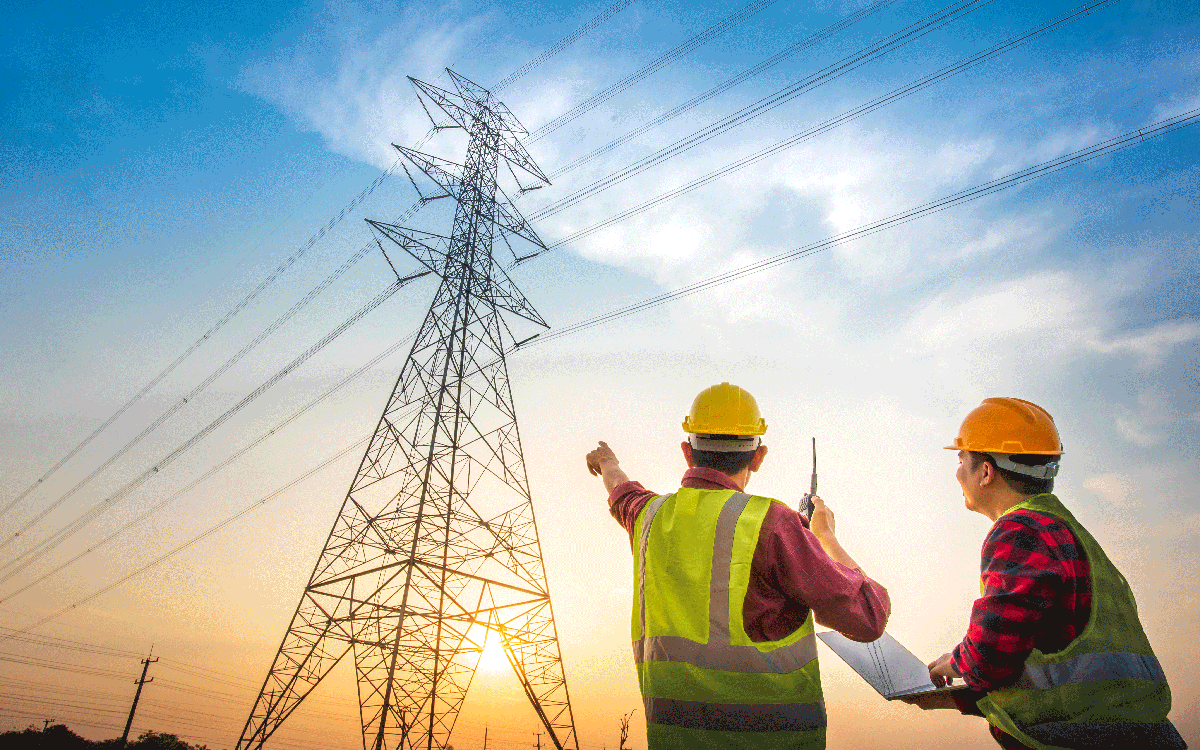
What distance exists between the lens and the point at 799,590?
1.74 meters

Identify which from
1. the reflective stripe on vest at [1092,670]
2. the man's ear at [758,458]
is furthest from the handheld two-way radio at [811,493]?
the reflective stripe on vest at [1092,670]

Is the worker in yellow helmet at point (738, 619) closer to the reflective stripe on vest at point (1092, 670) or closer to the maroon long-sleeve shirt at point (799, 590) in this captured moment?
the maroon long-sleeve shirt at point (799, 590)

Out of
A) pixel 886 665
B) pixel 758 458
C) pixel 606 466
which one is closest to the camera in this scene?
pixel 886 665

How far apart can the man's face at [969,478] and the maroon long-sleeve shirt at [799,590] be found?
2.14ft

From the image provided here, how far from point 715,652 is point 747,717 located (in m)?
0.19

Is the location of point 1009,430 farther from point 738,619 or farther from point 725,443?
point 738,619

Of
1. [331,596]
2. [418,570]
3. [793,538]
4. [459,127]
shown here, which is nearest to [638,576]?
[793,538]

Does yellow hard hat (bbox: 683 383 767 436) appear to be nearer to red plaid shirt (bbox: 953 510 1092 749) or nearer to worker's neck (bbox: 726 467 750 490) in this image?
worker's neck (bbox: 726 467 750 490)

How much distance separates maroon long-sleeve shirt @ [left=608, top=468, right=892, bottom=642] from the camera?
68.1 inches

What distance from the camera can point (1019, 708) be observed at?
1679 mm

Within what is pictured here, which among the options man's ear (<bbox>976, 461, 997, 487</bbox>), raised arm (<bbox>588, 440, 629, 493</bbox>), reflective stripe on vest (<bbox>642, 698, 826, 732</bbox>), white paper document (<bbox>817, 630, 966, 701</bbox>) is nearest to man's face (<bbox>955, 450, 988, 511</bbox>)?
man's ear (<bbox>976, 461, 997, 487</bbox>)

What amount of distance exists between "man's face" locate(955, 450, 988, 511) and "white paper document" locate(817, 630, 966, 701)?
596mm

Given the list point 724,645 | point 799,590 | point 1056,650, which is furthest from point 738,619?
point 1056,650

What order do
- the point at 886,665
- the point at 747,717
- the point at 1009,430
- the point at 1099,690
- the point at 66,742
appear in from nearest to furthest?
the point at 1099,690, the point at 747,717, the point at 886,665, the point at 1009,430, the point at 66,742
